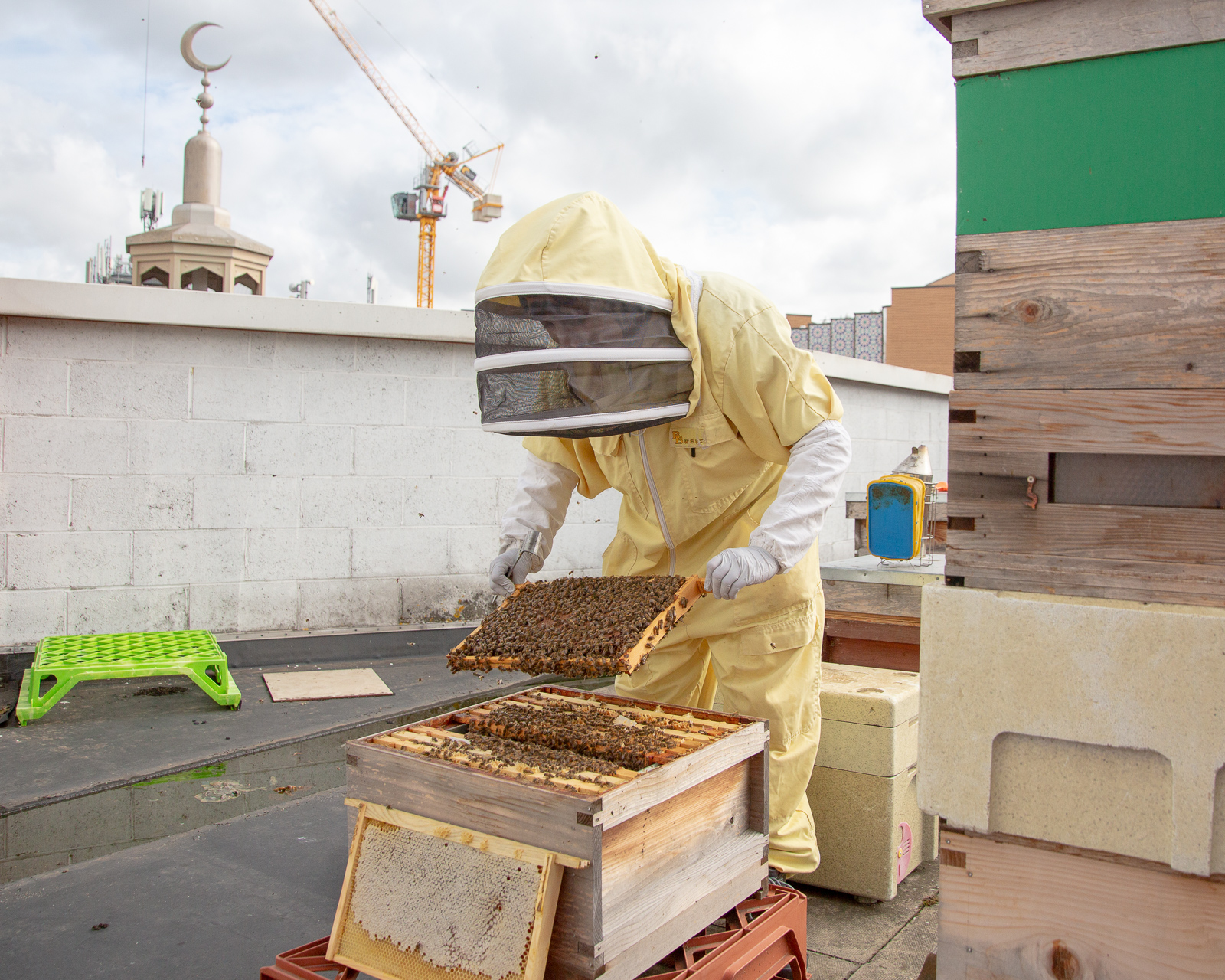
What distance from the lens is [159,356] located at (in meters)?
4.85

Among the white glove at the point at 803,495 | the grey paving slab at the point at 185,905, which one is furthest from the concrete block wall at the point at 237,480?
the white glove at the point at 803,495

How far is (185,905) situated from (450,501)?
3233 millimetres

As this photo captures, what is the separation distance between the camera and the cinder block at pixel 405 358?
526 cm

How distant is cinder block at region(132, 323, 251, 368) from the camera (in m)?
4.82

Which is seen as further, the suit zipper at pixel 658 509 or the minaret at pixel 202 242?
the minaret at pixel 202 242

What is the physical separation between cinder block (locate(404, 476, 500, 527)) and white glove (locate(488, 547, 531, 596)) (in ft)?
9.33

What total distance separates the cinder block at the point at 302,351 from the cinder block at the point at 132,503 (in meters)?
0.79

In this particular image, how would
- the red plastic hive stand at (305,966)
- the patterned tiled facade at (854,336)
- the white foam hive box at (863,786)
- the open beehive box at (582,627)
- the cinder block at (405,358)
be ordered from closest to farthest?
the red plastic hive stand at (305,966), the open beehive box at (582,627), the white foam hive box at (863,786), the cinder block at (405,358), the patterned tiled facade at (854,336)

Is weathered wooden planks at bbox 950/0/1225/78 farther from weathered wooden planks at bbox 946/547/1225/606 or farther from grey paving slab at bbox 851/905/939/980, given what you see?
grey paving slab at bbox 851/905/939/980

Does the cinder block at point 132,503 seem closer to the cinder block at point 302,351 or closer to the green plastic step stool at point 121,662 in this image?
the green plastic step stool at point 121,662

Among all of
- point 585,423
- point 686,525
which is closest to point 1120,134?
point 585,423

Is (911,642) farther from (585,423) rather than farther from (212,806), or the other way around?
(212,806)

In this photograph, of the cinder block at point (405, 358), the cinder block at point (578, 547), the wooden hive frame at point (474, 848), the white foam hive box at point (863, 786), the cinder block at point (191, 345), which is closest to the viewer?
the wooden hive frame at point (474, 848)

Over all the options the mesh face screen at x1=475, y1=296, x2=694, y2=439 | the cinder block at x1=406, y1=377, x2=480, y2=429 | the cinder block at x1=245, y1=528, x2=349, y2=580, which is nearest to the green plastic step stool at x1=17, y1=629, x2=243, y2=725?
the cinder block at x1=245, y1=528, x2=349, y2=580
